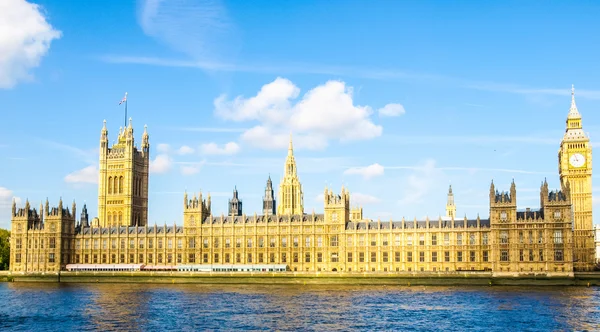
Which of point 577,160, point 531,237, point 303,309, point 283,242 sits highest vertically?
point 577,160

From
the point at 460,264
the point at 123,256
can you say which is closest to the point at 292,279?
the point at 460,264

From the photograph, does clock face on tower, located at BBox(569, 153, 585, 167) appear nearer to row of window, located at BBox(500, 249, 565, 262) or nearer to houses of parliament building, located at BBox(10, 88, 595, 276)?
houses of parliament building, located at BBox(10, 88, 595, 276)

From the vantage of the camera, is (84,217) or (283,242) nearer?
(283,242)

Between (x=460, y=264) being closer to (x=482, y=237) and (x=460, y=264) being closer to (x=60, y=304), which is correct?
(x=482, y=237)

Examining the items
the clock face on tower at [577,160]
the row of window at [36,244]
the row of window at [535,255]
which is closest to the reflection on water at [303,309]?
the row of window at [535,255]

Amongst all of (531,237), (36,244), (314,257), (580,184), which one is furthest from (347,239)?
(36,244)

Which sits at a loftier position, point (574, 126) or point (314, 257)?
point (574, 126)

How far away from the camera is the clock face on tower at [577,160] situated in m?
176

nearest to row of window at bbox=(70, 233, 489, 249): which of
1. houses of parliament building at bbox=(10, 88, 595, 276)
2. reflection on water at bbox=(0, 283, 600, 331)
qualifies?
houses of parliament building at bbox=(10, 88, 595, 276)

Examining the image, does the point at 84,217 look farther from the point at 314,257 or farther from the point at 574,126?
the point at 574,126

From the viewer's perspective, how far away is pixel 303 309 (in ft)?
322

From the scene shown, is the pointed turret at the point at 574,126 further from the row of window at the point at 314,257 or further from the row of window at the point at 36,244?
the row of window at the point at 36,244

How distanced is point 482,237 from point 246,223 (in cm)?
5177

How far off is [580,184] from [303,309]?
10156cm
